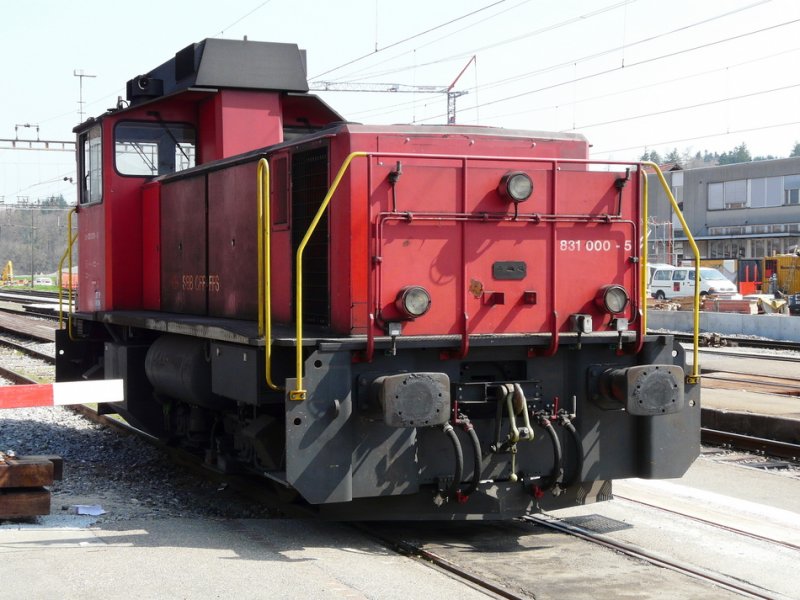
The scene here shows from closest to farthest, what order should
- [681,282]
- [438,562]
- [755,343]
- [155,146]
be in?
[438,562]
[155,146]
[755,343]
[681,282]

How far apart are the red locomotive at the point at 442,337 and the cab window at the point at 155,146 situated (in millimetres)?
2235

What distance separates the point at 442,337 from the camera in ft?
20.7

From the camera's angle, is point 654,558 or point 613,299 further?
point 613,299

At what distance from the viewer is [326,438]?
6.02 m

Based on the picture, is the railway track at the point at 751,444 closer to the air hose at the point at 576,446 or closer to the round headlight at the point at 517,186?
the air hose at the point at 576,446

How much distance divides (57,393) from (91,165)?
13.6 ft

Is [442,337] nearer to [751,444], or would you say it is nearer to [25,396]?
[25,396]

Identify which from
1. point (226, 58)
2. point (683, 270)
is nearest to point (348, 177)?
point (226, 58)

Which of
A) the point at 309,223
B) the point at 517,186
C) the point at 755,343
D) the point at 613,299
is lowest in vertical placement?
the point at 755,343

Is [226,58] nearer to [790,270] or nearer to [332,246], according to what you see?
[332,246]

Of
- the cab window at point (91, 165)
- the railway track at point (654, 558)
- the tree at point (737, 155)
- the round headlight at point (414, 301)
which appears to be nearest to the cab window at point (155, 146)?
the cab window at point (91, 165)

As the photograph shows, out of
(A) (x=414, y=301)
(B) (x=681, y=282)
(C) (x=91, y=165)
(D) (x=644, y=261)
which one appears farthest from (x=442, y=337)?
(B) (x=681, y=282)

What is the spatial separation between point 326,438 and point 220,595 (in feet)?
3.94

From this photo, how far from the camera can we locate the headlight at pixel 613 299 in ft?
22.1
